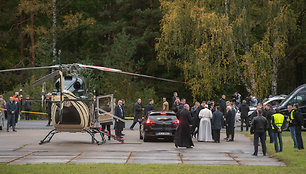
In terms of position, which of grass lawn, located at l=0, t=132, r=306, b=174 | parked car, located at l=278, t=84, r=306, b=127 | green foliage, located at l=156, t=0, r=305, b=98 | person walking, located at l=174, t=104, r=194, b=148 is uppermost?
green foliage, located at l=156, t=0, r=305, b=98

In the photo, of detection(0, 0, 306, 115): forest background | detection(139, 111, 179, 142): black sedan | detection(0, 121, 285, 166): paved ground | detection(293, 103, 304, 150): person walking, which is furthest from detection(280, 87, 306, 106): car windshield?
detection(293, 103, 304, 150): person walking

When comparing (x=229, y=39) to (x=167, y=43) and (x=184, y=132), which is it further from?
(x=184, y=132)

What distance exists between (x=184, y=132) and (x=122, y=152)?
3209 mm

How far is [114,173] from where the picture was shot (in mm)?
14117

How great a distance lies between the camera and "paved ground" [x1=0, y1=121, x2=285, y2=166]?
17.4m

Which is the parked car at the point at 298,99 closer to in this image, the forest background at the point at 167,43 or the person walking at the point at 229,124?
the person walking at the point at 229,124

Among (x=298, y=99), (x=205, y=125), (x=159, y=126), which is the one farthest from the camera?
(x=298, y=99)

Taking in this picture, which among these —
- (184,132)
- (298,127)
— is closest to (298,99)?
(298,127)

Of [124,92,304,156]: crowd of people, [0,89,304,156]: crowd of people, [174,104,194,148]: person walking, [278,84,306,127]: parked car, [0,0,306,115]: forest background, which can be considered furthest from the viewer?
[0,0,306,115]: forest background

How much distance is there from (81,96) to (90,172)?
9452 millimetres

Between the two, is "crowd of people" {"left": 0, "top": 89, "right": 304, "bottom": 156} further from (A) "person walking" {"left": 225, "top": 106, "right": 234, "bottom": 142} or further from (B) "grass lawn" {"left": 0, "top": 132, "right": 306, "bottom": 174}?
(B) "grass lawn" {"left": 0, "top": 132, "right": 306, "bottom": 174}

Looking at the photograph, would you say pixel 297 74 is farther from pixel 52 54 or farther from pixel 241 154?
pixel 241 154

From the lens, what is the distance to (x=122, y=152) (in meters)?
20.0

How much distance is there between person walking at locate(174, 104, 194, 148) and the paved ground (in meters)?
0.34
